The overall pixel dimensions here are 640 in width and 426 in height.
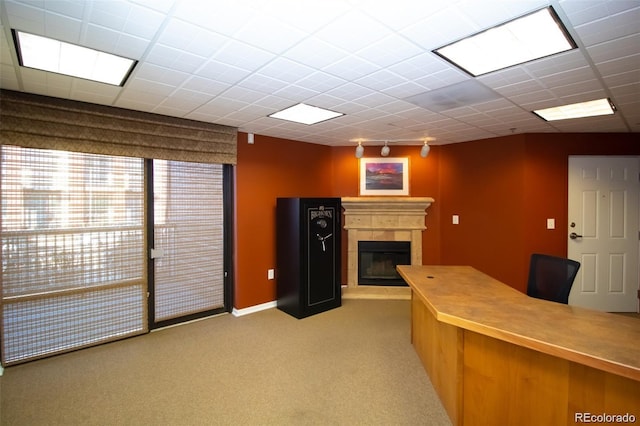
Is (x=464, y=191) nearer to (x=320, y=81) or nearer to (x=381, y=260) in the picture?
(x=381, y=260)

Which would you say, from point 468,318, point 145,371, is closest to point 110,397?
point 145,371

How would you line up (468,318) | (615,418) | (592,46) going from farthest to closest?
(592,46) < (468,318) < (615,418)

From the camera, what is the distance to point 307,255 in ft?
12.9

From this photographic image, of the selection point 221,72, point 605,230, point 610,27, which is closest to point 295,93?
point 221,72

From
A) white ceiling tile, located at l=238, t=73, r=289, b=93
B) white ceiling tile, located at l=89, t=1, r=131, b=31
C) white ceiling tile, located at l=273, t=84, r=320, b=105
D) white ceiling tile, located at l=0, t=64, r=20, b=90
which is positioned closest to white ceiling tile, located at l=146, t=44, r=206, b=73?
white ceiling tile, located at l=89, t=1, r=131, b=31

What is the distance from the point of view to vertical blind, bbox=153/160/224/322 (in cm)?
349

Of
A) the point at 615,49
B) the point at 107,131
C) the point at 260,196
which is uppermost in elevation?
the point at 615,49

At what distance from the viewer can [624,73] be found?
2166 millimetres

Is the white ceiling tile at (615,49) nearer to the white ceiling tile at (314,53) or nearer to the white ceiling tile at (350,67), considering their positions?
the white ceiling tile at (350,67)

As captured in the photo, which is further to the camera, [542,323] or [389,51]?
[389,51]

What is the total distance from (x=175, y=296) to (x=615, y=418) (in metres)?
3.79

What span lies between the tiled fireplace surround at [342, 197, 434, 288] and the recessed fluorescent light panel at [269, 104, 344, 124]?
Answer: 1590 millimetres

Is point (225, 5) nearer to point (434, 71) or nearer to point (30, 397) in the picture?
point (434, 71)

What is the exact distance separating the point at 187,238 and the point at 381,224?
2810 mm
